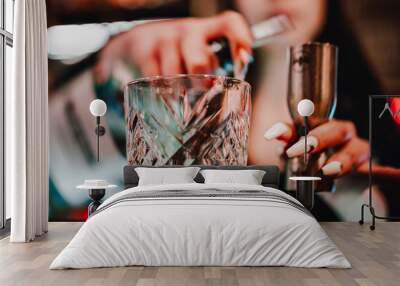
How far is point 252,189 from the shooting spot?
514 cm

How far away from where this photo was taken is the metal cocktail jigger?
Answer: 6832 millimetres

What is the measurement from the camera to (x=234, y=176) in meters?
6.16

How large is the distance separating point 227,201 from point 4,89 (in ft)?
11.1

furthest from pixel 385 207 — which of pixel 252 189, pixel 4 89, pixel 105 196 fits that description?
pixel 4 89

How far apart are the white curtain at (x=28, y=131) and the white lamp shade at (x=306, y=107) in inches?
123

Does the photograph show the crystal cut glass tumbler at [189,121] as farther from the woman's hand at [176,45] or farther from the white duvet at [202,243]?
the white duvet at [202,243]

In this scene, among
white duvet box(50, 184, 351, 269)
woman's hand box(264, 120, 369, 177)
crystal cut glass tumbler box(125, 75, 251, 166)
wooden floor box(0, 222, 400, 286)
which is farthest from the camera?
woman's hand box(264, 120, 369, 177)

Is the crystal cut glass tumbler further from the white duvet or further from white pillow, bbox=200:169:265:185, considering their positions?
the white duvet

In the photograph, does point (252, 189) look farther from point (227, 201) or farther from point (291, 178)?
point (291, 178)

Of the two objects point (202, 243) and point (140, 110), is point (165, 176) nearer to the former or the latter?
point (140, 110)

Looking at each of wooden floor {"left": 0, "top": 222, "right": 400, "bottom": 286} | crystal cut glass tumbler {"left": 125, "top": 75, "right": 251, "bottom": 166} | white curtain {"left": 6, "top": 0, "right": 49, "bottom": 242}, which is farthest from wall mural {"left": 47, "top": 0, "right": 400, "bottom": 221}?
wooden floor {"left": 0, "top": 222, "right": 400, "bottom": 286}

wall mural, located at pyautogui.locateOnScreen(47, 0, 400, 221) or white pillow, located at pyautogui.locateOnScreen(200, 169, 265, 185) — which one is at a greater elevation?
wall mural, located at pyautogui.locateOnScreen(47, 0, 400, 221)

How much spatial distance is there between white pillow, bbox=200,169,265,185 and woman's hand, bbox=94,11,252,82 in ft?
4.77

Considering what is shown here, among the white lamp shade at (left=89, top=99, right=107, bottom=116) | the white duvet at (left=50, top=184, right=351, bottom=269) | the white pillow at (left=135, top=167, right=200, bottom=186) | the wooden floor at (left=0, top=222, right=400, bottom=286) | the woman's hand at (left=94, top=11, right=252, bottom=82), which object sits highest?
the woman's hand at (left=94, top=11, right=252, bottom=82)
